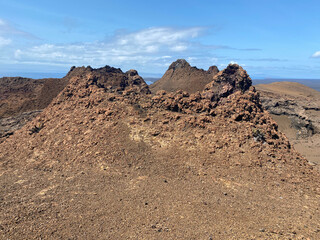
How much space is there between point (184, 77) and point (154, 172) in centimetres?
3232

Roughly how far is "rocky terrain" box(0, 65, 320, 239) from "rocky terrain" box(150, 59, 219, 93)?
19.8m

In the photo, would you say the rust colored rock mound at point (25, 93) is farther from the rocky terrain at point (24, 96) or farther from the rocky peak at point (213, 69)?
the rocky peak at point (213, 69)

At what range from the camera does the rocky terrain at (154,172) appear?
682 centimetres

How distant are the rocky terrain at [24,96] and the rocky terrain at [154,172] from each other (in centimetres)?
1203

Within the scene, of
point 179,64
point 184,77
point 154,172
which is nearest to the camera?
point 154,172

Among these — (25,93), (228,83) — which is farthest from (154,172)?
(25,93)

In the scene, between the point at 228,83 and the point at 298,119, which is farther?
the point at 298,119

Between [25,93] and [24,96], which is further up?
[25,93]

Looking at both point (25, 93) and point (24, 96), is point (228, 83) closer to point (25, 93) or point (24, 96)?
point (24, 96)

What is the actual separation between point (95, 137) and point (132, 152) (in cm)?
245

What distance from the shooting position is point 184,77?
40688 mm

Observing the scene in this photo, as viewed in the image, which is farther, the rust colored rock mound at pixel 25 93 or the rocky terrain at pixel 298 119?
the rust colored rock mound at pixel 25 93

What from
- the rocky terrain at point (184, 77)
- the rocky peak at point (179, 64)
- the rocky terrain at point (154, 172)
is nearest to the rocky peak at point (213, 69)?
the rocky terrain at point (184, 77)

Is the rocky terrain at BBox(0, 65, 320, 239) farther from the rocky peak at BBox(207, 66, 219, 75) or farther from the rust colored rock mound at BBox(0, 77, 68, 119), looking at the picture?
the rocky peak at BBox(207, 66, 219, 75)
